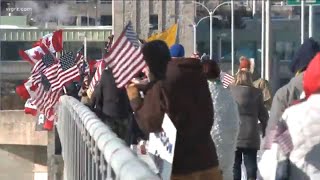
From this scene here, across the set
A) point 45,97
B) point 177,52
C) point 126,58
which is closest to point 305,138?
point 177,52

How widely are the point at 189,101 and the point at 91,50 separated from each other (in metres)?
99.5

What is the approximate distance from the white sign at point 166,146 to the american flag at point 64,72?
1471 cm

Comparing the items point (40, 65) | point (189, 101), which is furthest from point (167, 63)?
point (40, 65)

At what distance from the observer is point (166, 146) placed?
7.19 meters

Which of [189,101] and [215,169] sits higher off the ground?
[189,101]

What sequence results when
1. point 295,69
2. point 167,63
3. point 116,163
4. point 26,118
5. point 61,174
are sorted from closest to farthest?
point 116,163
point 167,63
point 295,69
point 61,174
point 26,118

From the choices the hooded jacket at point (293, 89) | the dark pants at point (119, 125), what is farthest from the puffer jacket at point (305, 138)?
the dark pants at point (119, 125)

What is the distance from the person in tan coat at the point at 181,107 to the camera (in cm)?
730

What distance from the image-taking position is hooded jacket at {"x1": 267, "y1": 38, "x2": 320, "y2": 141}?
765 cm

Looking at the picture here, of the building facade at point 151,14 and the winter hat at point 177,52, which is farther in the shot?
the building facade at point 151,14

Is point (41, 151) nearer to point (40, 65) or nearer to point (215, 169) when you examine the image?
point (40, 65)

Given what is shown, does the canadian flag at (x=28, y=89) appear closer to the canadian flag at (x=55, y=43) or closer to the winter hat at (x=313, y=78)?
the canadian flag at (x=55, y=43)

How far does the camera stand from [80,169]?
→ 10773 millimetres

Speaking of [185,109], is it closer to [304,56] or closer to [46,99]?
[304,56]
